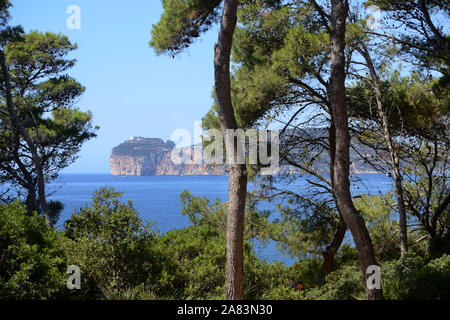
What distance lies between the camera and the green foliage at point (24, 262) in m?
4.59

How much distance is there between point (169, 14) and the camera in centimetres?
646

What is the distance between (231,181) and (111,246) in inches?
71.7

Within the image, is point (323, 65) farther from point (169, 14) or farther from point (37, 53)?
point (37, 53)

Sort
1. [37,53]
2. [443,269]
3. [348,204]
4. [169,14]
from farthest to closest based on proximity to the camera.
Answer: [37,53] → [169,14] → [443,269] → [348,204]

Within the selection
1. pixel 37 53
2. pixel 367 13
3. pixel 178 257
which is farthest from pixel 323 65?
pixel 37 53

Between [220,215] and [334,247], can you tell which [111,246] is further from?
[334,247]

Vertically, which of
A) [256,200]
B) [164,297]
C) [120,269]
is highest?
[256,200]

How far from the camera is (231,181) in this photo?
17.5ft

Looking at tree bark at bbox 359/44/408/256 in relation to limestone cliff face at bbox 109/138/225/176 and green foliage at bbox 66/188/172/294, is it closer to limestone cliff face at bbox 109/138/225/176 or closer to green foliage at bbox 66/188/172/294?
green foliage at bbox 66/188/172/294

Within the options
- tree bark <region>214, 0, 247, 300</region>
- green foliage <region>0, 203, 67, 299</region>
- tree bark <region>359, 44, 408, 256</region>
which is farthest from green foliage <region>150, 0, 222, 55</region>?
green foliage <region>0, 203, 67, 299</region>

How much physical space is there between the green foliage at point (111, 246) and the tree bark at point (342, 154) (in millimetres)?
2632

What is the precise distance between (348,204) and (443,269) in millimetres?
1737

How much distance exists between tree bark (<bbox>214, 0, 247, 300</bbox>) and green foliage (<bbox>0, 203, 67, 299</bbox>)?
208cm

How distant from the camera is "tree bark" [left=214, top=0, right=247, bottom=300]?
5.31m
